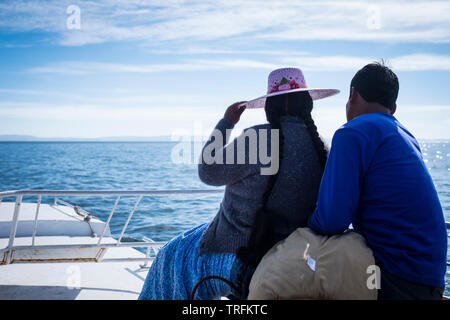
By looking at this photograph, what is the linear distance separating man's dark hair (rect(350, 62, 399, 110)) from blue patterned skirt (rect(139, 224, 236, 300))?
37.8 inches

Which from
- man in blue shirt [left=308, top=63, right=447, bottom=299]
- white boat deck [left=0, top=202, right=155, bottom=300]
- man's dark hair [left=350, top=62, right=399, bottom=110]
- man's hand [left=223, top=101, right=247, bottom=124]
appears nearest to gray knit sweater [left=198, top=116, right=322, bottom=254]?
man's hand [left=223, top=101, right=247, bottom=124]

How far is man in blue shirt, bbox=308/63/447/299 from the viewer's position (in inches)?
58.4

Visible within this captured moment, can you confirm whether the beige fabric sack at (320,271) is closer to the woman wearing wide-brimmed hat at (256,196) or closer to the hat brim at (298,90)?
the woman wearing wide-brimmed hat at (256,196)

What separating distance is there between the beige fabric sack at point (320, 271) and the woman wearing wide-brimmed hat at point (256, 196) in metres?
0.22

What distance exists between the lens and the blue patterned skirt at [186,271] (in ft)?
5.91

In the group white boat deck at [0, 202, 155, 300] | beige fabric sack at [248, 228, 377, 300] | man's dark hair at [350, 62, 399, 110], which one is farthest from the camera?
white boat deck at [0, 202, 155, 300]

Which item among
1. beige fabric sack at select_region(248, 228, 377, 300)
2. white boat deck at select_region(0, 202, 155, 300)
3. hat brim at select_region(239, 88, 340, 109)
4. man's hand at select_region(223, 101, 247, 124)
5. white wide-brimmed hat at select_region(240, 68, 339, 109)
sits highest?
white wide-brimmed hat at select_region(240, 68, 339, 109)

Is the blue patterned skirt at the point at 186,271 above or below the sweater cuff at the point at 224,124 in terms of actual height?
below

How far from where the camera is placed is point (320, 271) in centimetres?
143

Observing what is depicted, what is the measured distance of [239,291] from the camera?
1739 mm

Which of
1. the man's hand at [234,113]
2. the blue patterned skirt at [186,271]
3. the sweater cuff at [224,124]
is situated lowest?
the blue patterned skirt at [186,271]

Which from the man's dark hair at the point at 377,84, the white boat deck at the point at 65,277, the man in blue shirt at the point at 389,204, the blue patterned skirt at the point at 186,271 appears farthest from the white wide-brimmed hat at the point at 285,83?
the white boat deck at the point at 65,277

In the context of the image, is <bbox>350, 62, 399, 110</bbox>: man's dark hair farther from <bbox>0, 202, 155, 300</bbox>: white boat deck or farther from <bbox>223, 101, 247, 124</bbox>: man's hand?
<bbox>0, 202, 155, 300</bbox>: white boat deck
